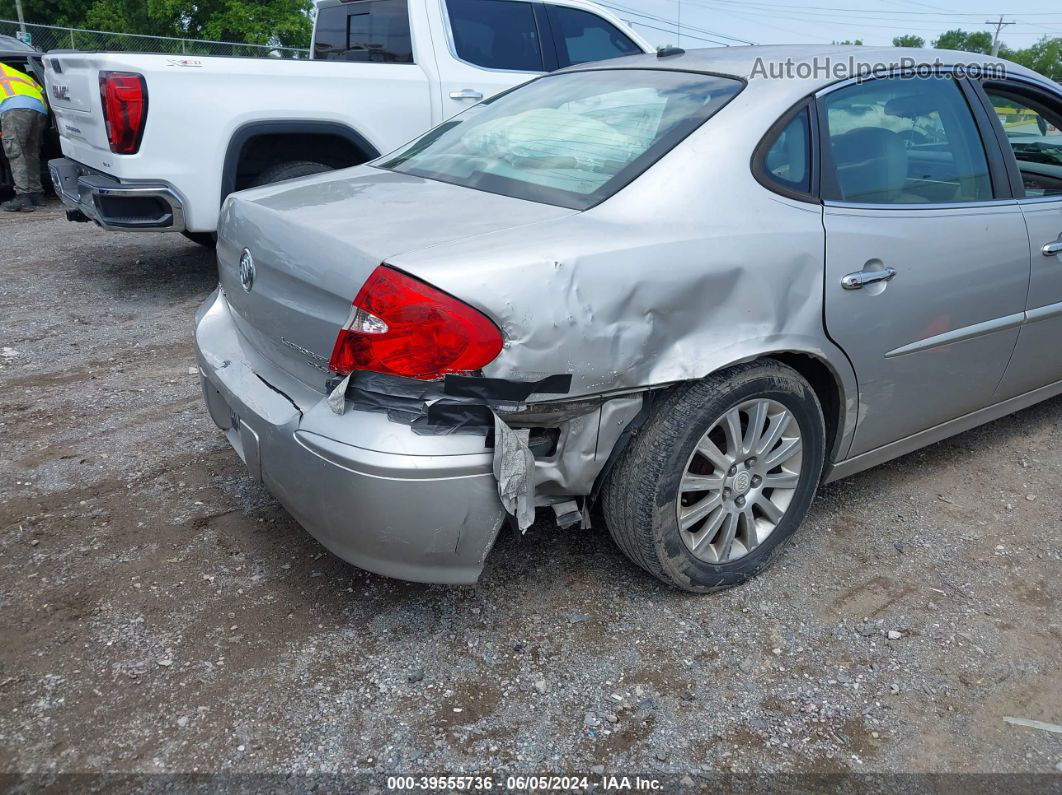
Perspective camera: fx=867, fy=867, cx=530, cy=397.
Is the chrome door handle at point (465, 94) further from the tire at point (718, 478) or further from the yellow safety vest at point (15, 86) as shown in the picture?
the yellow safety vest at point (15, 86)

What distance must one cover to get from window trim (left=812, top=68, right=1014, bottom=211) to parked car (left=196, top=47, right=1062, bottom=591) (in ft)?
0.04

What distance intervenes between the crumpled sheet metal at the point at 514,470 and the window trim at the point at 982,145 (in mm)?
1234

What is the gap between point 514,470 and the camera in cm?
216

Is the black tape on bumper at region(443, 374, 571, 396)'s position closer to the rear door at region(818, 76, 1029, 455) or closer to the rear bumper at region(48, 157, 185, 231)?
the rear door at region(818, 76, 1029, 455)

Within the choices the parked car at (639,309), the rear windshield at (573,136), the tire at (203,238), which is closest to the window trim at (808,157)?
the parked car at (639,309)

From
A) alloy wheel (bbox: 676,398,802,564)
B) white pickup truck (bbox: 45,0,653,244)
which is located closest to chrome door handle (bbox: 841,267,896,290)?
alloy wheel (bbox: 676,398,802,564)

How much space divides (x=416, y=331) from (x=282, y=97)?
3.98 meters

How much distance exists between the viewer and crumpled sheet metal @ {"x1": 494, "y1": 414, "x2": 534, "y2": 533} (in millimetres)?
2131

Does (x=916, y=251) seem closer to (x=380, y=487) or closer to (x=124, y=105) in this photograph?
(x=380, y=487)

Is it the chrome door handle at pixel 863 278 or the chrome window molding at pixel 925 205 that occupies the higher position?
the chrome window molding at pixel 925 205

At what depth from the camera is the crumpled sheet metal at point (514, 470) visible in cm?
213

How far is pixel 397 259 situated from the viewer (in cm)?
211

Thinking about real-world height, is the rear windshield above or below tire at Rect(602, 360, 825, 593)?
above

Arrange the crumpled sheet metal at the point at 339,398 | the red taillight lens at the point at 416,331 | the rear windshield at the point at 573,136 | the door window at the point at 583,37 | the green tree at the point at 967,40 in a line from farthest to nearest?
the green tree at the point at 967,40
the door window at the point at 583,37
the rear windshield at the point at 573,136
the crumpled sheet metal at the point at 339,398
the red taillight lens at the point at 416,331
